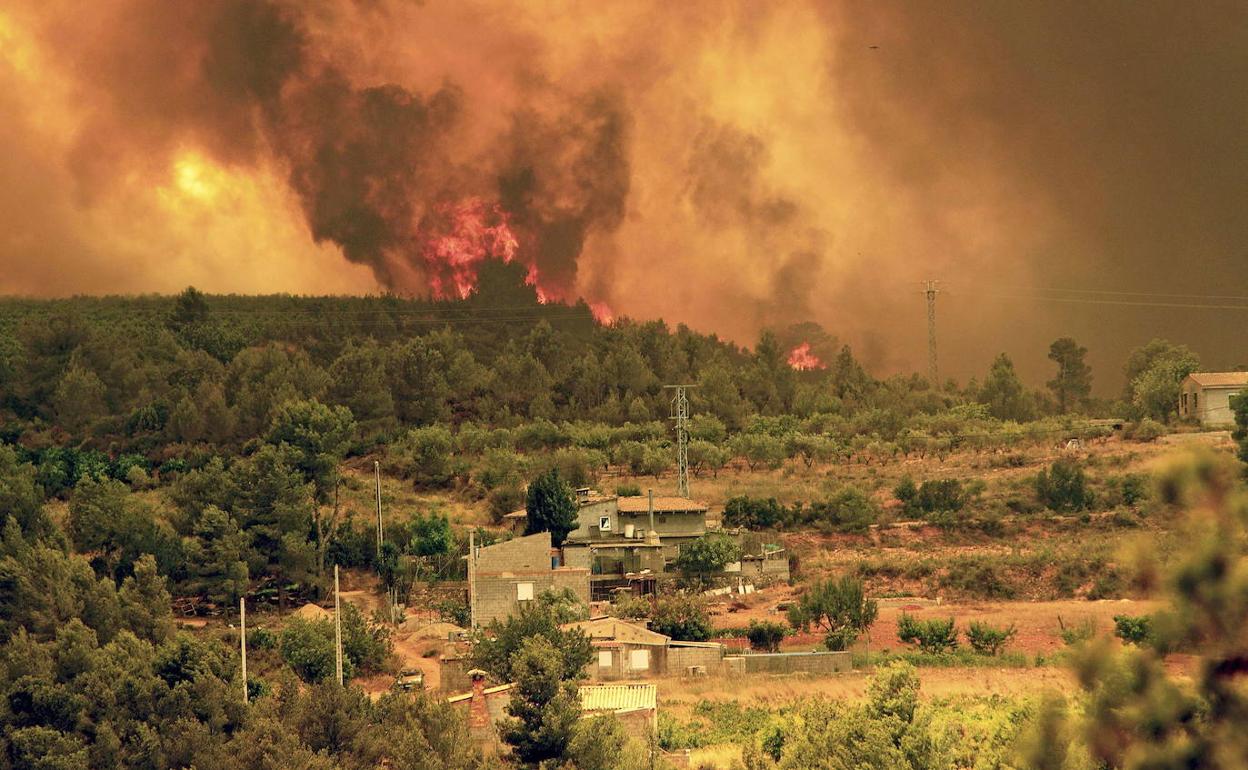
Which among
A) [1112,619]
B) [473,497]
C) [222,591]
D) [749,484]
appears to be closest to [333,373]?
[473,497]

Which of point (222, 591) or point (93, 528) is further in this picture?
point (93, 528)

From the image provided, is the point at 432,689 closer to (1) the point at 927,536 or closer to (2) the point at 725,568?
(2) the point at 725,568

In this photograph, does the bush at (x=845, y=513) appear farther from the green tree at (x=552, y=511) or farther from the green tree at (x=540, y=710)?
the green tree at (x=540, y=710)

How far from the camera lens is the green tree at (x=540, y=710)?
25.4m

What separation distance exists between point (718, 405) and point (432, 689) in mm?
37714

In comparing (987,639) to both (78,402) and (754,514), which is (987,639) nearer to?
(754,514)

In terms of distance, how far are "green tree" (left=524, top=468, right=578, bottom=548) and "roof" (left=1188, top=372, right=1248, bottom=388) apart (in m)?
32.0

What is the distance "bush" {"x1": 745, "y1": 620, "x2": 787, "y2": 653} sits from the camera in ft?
118

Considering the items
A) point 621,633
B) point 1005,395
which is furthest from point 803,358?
point 621,633

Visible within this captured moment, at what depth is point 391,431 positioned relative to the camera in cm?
6184

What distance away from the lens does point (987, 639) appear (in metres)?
35.0

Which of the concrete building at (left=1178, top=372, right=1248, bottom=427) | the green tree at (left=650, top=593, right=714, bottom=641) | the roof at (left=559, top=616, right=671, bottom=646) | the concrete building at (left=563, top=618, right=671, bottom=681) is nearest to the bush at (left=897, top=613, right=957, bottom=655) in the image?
the green tree at (left=650, top=593, right=714, bottom=641)

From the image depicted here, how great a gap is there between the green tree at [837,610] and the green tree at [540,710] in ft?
37.1

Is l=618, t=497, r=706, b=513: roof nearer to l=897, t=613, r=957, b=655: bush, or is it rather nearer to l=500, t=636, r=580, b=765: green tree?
l=897, t=613, r=957, b=655: bush
